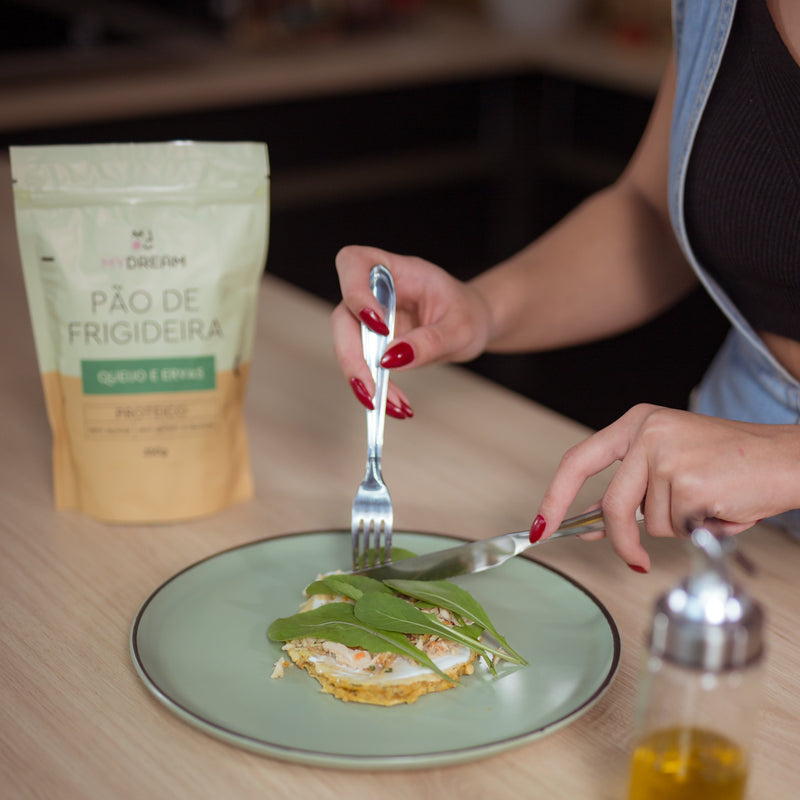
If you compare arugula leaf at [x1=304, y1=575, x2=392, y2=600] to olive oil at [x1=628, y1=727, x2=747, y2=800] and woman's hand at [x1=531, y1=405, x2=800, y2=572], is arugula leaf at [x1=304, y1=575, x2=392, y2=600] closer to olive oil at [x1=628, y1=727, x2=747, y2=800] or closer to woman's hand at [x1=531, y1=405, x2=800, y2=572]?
woman's hand at [x1=531, y1=405, x2=800, y2=572]

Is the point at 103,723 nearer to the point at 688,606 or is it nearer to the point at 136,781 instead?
the point at 136,781

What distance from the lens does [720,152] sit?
1020mm

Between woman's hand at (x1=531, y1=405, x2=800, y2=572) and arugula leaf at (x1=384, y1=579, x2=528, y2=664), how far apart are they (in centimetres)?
8

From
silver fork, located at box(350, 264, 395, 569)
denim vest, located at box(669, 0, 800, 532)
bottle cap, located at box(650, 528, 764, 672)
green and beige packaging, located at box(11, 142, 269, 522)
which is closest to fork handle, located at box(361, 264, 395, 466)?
silver fork, located at box(350, 264, 395, 569)

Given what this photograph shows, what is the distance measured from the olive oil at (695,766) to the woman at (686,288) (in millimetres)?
235

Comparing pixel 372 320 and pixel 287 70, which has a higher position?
pixel 372 320

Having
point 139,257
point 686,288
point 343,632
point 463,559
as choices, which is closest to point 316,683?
point 343,632

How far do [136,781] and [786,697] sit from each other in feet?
1.37

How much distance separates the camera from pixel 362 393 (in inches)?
35.6

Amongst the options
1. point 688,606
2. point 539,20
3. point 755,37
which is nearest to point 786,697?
point 688,606

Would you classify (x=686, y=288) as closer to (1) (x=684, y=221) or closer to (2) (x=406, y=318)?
(1) (x=684, y=221)

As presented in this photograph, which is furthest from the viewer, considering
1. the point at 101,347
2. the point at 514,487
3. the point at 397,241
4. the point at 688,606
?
the point at 397,241

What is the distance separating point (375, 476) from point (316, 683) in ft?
0.64

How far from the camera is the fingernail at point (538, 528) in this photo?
2.60 ft
